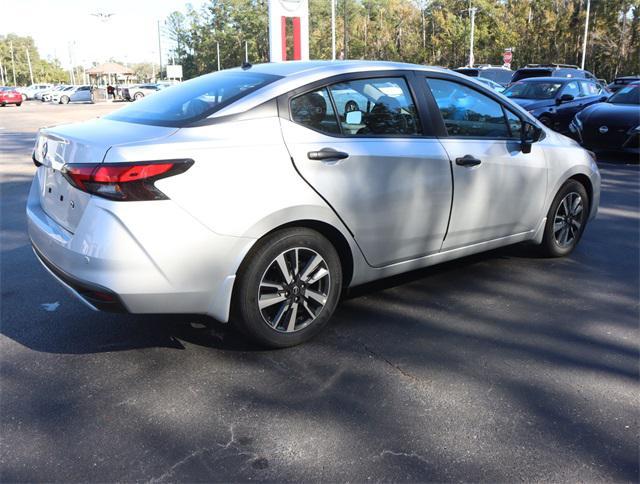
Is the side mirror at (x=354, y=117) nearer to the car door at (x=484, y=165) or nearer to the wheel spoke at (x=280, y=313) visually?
the car door at (x=484, y=165)

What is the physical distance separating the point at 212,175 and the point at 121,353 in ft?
4.10

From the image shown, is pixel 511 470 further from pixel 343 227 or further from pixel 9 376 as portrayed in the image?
pixel 9 376

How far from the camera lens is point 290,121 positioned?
10.7 ft

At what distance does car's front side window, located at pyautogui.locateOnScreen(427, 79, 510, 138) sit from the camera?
157 inches

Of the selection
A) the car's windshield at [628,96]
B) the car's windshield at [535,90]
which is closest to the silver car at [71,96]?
the car's windshield at [535,90]

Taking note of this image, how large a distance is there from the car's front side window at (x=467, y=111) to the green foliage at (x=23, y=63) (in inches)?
5244

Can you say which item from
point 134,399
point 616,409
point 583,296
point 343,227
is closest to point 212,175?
point 343,227

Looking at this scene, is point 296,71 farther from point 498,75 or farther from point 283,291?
point 498,75

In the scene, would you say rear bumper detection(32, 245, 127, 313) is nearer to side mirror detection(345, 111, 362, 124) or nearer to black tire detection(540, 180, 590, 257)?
side mirror detection(345, 111, 362, 124)

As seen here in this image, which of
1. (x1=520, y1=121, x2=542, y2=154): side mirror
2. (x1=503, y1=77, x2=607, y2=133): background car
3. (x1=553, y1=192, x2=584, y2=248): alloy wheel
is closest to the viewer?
(x1=520, y1=121, x2=542, y2=154): side mirror

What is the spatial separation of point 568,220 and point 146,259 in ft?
12.3

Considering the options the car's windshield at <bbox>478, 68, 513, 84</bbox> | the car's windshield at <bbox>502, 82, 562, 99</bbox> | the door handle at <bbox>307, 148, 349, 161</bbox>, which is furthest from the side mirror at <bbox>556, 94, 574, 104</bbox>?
the car's windshield at <bbox>478, 68, 513, 84</bbox>

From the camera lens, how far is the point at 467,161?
13.0 ft

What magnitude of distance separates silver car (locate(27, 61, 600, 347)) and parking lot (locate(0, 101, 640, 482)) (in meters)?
0.37
